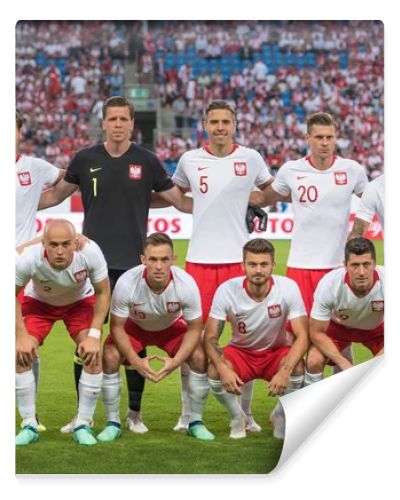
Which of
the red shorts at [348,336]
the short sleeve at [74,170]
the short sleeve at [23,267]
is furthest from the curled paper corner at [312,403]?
the short sleeve at [74,170]

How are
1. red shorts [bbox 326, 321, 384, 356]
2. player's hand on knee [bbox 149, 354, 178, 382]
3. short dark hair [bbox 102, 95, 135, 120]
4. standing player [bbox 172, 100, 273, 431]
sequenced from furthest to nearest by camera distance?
standing player [bbox 172, 100, 273, 431]
red shorts [bbox 326, 321, 384, 356]
short dark hair [bbox 102, 95, 135, 120]
player's hand on knee [bbox 149, 354, 178, 382]

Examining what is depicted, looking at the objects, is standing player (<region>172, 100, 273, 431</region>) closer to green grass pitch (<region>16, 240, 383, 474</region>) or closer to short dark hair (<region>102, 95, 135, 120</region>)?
green grass pitch (<region>16, 240, 383, 474</region>)

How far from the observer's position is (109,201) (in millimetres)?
5609

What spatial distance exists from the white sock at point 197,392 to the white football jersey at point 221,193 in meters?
0.65

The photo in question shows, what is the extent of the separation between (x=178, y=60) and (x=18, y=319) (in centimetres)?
218

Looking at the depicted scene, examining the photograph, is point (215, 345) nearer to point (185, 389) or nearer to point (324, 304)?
point (185, 389)

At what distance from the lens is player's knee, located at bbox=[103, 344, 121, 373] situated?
18.3 ft

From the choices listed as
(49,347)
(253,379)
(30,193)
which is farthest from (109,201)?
(49,347)

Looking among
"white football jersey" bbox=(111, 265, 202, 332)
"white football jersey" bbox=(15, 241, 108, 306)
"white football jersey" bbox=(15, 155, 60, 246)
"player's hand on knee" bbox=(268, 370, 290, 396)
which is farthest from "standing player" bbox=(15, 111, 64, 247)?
"player's hand on knee" bbox=(268, 370, 290, 396)

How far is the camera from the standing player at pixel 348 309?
18.3 feet

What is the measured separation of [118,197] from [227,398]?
121cm

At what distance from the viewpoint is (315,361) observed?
5.56 metres

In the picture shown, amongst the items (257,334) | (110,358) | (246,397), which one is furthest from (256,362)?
(110,358)
